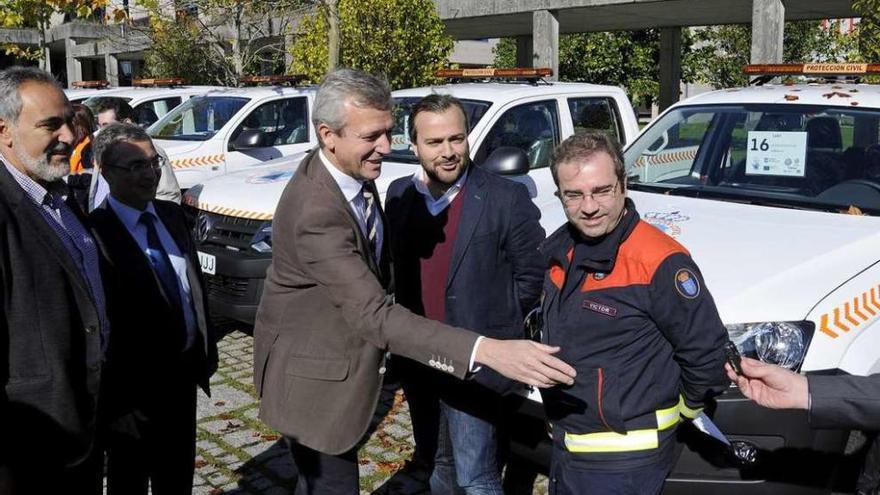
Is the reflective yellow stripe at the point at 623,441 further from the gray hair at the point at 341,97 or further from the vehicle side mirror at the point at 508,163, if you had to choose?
the vehicle side mirror at the point at 508,163

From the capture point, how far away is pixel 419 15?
12.4m

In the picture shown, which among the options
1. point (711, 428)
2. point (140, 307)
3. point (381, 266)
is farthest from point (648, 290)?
point (140, 307)

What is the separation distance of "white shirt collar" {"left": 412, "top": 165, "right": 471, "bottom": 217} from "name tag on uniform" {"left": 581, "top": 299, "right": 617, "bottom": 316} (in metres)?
0.92

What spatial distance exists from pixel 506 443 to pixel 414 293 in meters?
1.13

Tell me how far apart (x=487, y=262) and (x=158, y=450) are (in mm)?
1444

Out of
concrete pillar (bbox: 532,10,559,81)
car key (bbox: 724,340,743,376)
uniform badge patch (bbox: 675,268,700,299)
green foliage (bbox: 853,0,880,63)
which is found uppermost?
concrete pillar (bbox: 532,10,559,81)

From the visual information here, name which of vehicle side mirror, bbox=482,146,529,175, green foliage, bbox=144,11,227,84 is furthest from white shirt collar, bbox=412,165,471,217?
green foliage, bbox=144,11,227,84

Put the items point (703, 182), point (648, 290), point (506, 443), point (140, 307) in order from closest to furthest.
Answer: point (648, 290), point (140, 307), point (506, 443), point (703, 182)

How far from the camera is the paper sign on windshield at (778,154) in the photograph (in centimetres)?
451

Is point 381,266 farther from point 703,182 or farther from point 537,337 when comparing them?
point 703,182

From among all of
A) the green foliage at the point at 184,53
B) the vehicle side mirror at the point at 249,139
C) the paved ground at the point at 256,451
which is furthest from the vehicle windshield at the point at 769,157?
the green foliage at the point at 184,53

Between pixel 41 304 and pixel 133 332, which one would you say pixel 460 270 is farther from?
pixel 41 304

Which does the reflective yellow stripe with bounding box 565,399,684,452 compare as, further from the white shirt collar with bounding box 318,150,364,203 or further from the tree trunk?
the tree trunk

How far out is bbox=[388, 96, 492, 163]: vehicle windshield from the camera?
6348mm
